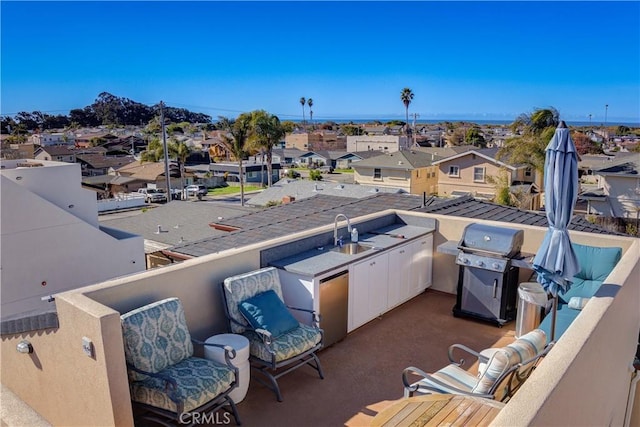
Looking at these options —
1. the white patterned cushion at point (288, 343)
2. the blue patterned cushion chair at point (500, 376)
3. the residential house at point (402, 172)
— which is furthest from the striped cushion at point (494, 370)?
the residential house at point (402, 172)

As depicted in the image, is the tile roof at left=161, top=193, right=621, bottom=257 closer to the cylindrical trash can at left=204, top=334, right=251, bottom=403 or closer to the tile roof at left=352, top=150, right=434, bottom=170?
the cylindrical trash can at left=204, top=334, right=251, bottom=403

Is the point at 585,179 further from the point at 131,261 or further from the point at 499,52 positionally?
the point at 131,261

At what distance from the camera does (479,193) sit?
3391cm

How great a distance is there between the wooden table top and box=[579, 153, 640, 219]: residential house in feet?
87.4

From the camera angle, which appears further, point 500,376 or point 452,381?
point 452,381

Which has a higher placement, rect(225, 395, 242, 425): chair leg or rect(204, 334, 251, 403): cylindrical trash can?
rect(204, 334, 251, 403): cylindrical trash can

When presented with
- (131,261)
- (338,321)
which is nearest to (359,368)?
(338,321)

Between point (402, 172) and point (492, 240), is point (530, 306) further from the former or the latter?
point (402, 172)

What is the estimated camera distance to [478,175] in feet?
111

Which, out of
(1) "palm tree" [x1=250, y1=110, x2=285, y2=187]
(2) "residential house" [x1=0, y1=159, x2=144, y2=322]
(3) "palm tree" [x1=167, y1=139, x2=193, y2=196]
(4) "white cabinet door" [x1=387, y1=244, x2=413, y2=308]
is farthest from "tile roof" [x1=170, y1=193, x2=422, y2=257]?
(3) "palm tree" [x1=167, y1=139, x2=193, y2=196]

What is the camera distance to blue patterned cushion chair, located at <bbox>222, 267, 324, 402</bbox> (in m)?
4.39

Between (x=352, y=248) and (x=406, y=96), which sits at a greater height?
(x=406, y=96)

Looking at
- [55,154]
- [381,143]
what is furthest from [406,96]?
[55,154]

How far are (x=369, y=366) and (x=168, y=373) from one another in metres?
2.28
